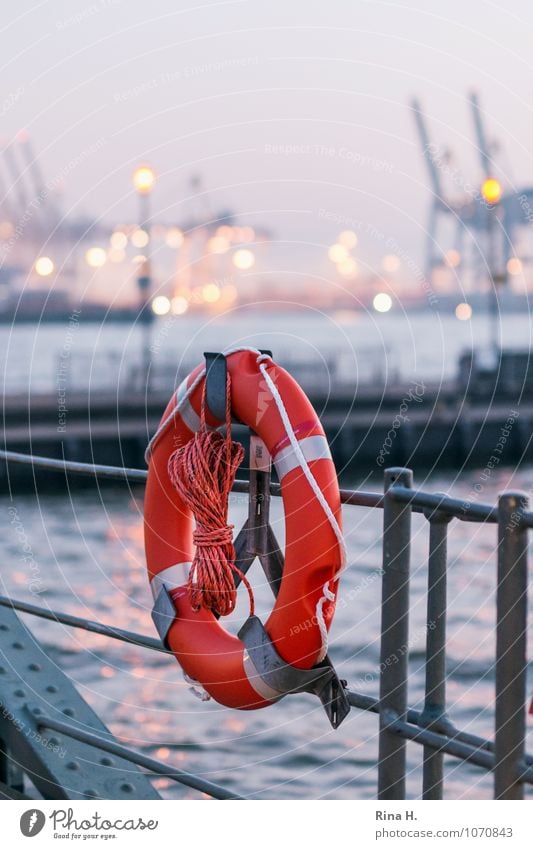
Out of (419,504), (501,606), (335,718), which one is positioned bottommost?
(335,718)

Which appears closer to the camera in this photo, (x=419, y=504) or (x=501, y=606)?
(x=501, y=606)

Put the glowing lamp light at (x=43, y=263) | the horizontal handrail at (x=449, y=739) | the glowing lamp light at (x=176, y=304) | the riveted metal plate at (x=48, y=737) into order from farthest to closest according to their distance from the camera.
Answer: the glowing lamp light at (x=176, y=304)
the glowing lamp light at (x=43, y=263)
the riveted metal plate at (x=48, y=737)
the horizontal handrail at (x=449, y=739)

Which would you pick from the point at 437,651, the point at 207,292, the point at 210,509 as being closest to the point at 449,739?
the point at 437,651

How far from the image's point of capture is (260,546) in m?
2.58

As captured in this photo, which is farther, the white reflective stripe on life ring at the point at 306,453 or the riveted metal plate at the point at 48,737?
the riveted metal plate at the point at 48,737

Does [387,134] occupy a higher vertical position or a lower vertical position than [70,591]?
higher

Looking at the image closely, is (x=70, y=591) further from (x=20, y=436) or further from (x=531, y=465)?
(x=531, y=465)

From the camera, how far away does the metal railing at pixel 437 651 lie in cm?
194

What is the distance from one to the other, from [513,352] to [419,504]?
27.6m

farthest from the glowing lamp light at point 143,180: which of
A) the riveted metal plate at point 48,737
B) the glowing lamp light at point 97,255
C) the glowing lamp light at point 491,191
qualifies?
the riveted metal plate at point 48,737

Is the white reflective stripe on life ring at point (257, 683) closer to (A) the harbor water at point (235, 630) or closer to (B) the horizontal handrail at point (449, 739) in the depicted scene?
(B) the horizontal handrail at point (449, 739)
